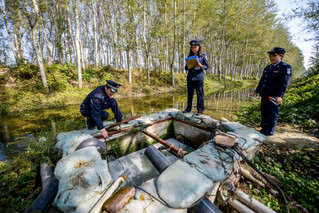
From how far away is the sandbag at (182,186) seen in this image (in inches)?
49.7

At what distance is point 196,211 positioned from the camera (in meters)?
1.34

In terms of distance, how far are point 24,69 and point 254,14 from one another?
24.9 metres

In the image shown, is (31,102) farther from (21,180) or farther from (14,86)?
(21,180)

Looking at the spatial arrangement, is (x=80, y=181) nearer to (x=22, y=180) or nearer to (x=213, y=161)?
(x=22, y=180)

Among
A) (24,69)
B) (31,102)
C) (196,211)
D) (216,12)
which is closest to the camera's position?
(196,211)

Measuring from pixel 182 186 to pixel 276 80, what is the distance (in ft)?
10.0

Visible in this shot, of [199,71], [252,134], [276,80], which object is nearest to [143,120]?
[199,71]

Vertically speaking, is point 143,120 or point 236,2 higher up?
point 236,2

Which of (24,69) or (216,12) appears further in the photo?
(216,12)

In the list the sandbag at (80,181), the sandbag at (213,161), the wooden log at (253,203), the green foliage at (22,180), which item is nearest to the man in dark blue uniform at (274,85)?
the sandbag at (213,161)

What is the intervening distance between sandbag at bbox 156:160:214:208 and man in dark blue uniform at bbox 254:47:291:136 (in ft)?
7.80

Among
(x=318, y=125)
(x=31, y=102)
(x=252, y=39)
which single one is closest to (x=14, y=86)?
(x=31, y=102)

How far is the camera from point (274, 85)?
2.80 metres

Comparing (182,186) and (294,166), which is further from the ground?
(182,186)
